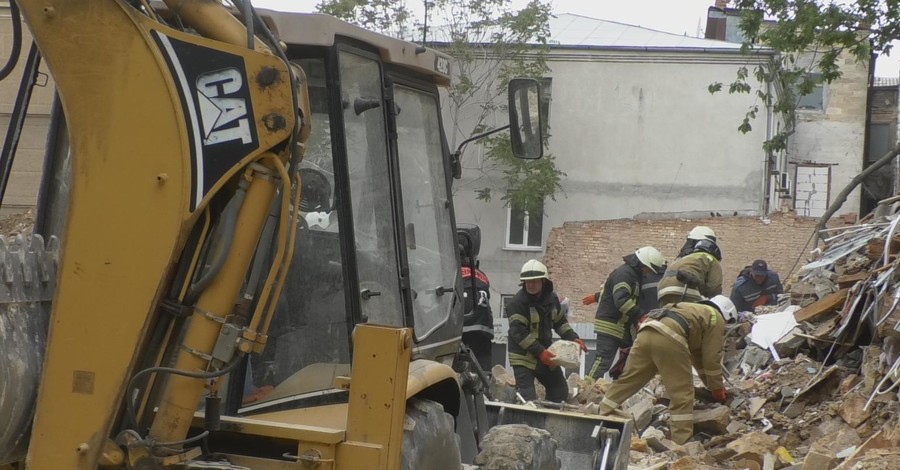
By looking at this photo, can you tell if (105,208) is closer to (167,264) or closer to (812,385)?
(167,264)

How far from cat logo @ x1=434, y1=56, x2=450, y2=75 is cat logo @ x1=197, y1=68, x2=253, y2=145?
1.64 meters

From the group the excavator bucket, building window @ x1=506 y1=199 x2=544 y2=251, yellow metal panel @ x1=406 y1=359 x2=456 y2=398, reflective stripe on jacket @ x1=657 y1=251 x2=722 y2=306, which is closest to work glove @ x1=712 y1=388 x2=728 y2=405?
reflective stripe on jacket @ x1=657 y1=251 x2=722 y2=306

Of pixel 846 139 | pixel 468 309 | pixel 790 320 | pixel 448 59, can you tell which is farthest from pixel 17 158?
pixel 846 139

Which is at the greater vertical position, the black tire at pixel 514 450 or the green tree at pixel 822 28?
the green tree at pixel 822 28

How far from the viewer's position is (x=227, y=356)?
3336 mm

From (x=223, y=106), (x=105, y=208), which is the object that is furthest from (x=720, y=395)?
(x=105, y=208)

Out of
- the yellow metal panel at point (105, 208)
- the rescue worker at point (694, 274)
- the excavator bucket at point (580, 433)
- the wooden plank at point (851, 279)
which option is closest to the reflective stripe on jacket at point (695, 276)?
the rescue worker at point (694, 274)

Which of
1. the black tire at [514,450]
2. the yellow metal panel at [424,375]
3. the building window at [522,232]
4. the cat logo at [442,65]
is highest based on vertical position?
the cat logo at [442,65]

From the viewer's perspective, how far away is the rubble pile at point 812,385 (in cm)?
819

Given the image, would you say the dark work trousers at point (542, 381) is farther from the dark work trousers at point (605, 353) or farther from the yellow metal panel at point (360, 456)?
the yellow metal panel at point (360, 456)

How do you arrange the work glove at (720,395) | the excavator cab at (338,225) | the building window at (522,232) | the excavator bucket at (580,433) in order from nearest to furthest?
the excavator cab at (338,225)
the excavator bucket at (580,433)
the work glove at (720,395)
the building window at (522,232)

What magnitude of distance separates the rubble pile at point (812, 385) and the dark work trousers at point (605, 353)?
0.24m

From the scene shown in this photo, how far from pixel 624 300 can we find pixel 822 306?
75.3 inches

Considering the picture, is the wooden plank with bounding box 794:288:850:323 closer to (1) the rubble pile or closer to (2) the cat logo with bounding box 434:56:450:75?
(1) the rubble pile
